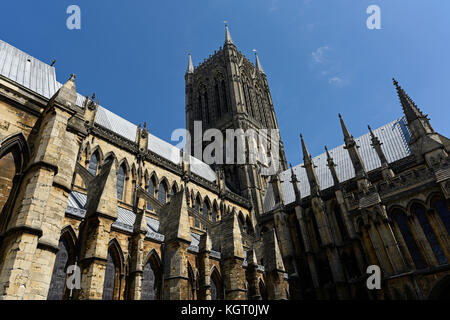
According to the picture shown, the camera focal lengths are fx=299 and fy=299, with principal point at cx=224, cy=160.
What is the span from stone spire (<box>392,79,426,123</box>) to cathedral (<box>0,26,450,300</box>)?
0.09 metres

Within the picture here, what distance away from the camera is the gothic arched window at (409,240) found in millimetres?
17000

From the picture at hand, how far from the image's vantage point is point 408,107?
71.9ft

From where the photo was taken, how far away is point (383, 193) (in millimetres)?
19641

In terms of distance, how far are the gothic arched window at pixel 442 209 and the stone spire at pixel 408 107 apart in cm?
666

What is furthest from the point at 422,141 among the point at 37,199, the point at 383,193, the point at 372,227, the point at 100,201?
the point at 37,199

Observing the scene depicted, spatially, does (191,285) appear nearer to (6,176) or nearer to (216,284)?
(216,284)

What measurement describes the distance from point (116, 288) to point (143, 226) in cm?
268

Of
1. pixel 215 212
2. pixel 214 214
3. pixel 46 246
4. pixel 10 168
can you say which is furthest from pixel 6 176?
pixel 215 212

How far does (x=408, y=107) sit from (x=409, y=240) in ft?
32.5

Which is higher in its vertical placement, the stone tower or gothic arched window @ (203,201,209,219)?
the stone tower

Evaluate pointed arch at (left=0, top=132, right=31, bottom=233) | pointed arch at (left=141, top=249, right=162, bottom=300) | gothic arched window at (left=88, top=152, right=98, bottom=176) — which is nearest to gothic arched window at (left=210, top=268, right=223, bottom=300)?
pointed arch at (left=141, top=249, right=162, bottom=300)

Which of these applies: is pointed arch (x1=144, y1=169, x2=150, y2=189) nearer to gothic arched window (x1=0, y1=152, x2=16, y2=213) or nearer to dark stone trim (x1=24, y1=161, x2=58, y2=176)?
gothic arched window (x1=0, y1=152, x2=16, y2=213)

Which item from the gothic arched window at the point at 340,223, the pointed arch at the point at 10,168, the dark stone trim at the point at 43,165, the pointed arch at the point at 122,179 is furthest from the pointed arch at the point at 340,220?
the pointed arch at the point at 10,168

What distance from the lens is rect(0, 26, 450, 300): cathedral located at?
9.28m
